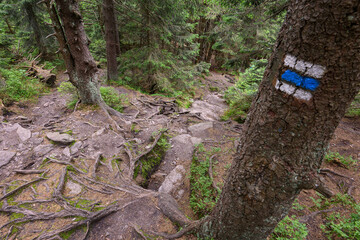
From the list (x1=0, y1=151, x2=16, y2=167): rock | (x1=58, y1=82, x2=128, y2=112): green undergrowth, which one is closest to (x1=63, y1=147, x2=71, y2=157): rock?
(x1=0, y1=151, x2=16, y2=167): rock

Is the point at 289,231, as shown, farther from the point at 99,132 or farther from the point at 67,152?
the point at 99,132

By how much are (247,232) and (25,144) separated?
5.75 meters

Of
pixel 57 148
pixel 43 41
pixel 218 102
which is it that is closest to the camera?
pixel 57 148

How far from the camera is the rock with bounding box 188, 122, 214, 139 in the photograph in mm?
6445

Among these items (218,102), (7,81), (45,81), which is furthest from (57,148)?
(218,102)

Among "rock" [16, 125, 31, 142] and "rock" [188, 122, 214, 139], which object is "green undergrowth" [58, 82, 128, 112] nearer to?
"rock" [16, 125, 31, 142]

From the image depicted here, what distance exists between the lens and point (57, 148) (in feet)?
13.7

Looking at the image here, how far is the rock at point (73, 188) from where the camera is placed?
3.21 meters

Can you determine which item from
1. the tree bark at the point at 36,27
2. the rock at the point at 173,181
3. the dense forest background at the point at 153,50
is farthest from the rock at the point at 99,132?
the tree bark at the point at 36,27

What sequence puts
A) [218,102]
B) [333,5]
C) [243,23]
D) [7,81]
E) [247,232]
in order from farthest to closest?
[218,102]
[7,81]
[243,23]
[247,232]
[333,5]

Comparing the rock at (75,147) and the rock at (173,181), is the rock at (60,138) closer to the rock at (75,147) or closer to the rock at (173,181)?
the rock at (75,147)

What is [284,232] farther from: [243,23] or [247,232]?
[243,23]

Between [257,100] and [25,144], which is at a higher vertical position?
[257,100]

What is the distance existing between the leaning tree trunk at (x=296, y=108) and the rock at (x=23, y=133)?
229 inches
